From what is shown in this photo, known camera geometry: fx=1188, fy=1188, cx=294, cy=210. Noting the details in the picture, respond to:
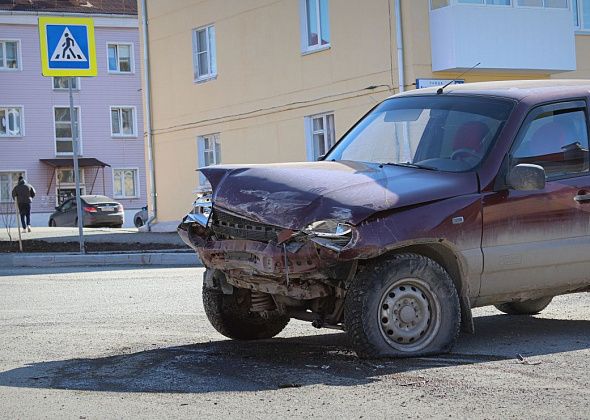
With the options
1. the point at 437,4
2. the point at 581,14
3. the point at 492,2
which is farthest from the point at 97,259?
the point at 581,14

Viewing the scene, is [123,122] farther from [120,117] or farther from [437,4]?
[437,4]

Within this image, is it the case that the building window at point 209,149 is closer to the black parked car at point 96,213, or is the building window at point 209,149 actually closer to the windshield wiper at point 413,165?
the black parked car at point 96,213

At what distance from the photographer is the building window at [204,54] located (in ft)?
105

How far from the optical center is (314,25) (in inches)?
1094

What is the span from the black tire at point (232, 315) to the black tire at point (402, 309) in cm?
132

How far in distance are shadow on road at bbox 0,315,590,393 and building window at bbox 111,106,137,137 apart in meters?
53.4

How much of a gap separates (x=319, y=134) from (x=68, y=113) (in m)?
34.4

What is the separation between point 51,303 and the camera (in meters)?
12.1

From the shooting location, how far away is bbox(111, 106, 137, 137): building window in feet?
200

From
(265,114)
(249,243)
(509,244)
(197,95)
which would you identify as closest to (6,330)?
(249,243)

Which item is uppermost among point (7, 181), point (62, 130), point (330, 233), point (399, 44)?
point (62, 130)

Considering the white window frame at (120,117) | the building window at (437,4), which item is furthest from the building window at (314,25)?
the white window frame at (120,117)

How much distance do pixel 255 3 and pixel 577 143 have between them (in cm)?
2218

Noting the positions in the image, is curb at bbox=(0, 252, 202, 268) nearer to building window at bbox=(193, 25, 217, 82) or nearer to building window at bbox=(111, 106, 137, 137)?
building window at bbox=(193, 25, 217, 82)
